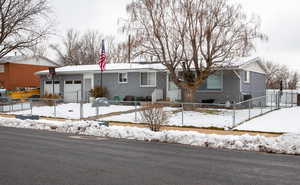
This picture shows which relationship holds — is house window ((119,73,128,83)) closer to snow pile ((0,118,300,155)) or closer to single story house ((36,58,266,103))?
single story house ((36,58,266,103))

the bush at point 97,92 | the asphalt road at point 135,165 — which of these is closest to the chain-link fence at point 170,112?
the bush at point 97,92

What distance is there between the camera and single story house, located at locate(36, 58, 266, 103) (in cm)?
2597

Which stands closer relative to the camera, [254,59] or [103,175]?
[103,175]

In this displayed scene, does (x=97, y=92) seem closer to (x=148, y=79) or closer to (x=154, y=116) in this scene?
(x=148, y=79)

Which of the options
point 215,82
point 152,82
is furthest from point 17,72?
point 215,82

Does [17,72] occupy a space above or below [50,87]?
above

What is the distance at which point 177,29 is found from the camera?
22625 millimetres

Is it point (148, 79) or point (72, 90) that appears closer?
point (148, 79)

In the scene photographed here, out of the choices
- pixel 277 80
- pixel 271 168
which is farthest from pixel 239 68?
pixel 277 80

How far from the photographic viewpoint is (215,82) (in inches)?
1046

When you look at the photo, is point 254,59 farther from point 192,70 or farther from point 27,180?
point 27,180

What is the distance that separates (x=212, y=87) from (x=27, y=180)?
70.7 feet

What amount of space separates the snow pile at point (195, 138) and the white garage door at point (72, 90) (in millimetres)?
14919

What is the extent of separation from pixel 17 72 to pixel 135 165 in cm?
4204
